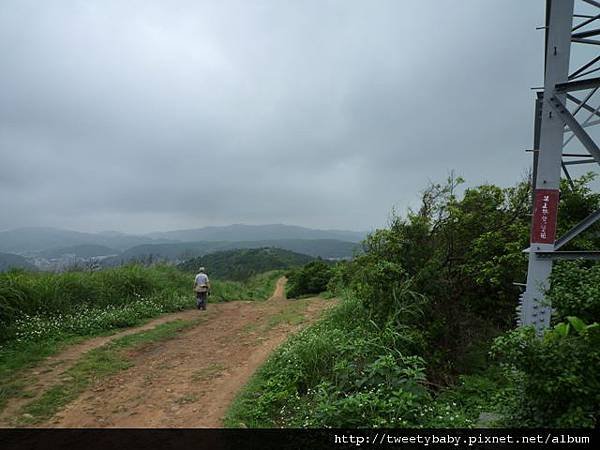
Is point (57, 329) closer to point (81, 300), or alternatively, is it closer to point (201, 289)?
point (81, 300)

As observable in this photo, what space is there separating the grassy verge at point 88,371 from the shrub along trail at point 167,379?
0.21 ft

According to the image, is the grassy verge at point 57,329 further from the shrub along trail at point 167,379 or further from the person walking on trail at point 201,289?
the person walking on trail at point 201,289

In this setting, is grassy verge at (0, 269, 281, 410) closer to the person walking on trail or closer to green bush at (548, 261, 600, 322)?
the person walking on trail

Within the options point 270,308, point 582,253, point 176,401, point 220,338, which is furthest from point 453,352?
point 270,308

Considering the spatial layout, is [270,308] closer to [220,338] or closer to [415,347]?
[220,338]

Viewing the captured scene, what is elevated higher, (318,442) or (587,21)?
(587,21)

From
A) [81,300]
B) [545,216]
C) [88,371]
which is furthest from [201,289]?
[545,216]

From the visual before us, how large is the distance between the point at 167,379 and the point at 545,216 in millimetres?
6773

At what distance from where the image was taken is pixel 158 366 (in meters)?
6.71

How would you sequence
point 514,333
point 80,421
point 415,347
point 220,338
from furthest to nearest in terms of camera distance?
point 220,338, point 415,347, point 80,421, point 514,333

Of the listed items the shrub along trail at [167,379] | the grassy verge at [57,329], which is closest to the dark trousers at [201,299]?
the grassy verge at [57,329]

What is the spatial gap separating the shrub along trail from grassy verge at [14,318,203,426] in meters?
0.06

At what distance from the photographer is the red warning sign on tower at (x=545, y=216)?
4934 mm

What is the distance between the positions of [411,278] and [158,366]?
545 cm
